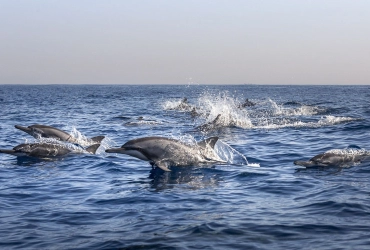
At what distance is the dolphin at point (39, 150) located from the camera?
16516mm

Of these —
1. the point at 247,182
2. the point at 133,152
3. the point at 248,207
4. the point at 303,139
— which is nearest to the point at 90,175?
→ the point at 133,152

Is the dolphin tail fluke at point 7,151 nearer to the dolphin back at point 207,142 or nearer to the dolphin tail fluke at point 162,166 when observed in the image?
the dolphin tail fluke at point 162,166

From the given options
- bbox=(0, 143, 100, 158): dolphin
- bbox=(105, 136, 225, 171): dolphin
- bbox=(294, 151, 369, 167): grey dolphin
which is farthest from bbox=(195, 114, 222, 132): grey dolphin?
bbox=(294, 151, 369, 167): grey dolphin

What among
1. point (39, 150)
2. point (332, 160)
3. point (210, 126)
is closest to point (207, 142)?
point (332, 160)

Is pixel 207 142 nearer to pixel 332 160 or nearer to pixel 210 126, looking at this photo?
pixel 332 160

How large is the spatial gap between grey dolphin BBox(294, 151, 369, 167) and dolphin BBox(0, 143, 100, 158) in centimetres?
761

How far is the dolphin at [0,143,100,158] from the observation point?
54.2 feet

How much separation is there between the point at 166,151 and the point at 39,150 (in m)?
5.05

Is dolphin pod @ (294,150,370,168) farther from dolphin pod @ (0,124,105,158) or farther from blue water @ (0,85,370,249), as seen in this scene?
dolphin pod @ (0,124,105,158)

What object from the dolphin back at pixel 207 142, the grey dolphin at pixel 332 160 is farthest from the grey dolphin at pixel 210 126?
the grey dolphin at pixel 332 160

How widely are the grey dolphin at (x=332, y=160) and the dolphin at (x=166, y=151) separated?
271cm

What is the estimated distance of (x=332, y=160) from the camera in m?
14.0

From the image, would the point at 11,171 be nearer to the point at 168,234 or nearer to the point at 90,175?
the point at 90,175

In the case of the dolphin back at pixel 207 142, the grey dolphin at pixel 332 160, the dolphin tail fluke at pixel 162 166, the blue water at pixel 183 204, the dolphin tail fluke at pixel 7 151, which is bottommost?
the blue water at pixel 183 204
